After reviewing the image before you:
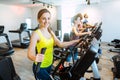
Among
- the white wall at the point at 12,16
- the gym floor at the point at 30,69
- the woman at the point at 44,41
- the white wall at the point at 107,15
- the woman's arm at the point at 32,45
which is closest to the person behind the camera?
the woman's arm at the point at 32,45

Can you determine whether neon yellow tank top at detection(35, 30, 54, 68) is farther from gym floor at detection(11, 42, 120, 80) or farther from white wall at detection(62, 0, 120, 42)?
white wall at detection(62, 0, 120, 42)

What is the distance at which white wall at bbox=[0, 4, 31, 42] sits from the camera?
7964mm

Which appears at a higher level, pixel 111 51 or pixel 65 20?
pixel 65 20

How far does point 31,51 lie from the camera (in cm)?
131

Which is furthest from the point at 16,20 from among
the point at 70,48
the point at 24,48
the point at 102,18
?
the point at 70,48

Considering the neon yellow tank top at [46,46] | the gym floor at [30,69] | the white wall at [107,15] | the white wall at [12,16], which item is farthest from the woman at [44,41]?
the white wall at [12,16]

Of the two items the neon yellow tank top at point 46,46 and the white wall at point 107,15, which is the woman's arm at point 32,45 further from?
the white wall at point 107,15

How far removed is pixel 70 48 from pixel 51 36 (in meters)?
0.40

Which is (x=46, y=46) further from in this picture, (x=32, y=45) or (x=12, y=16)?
(x=12, y=16)

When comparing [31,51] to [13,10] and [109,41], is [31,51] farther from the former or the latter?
[13,10]

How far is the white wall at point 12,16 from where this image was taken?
7.96 meters

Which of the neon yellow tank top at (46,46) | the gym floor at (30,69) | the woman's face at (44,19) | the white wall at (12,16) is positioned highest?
the white wall at (12,16)

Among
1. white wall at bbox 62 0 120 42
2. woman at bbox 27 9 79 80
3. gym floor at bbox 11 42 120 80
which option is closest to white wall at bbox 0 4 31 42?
white wall at bbox 62 0 120 42

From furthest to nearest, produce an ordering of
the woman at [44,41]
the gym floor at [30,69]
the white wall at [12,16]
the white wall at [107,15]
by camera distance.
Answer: the white wall at [12,16] < the white wall at [107,15] < the gym floor at [30,69] < the woman at [44,41]
